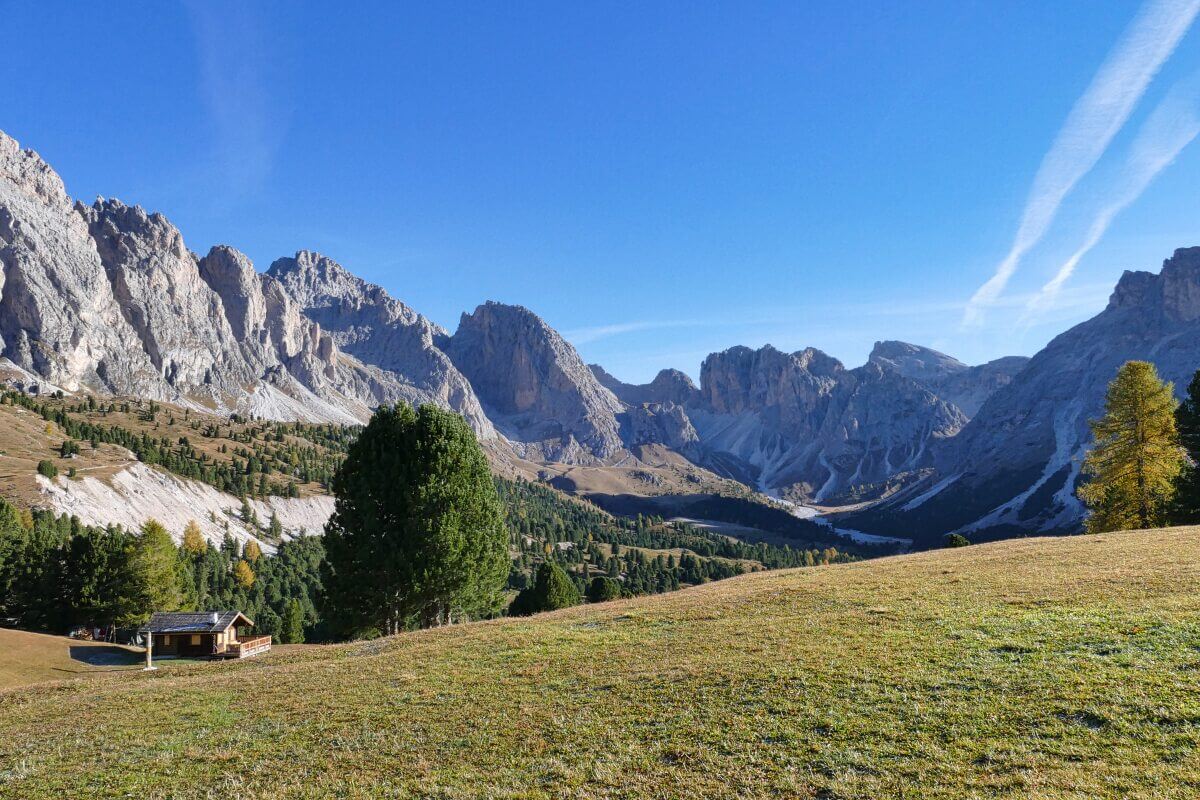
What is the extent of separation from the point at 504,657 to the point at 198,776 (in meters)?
11.6

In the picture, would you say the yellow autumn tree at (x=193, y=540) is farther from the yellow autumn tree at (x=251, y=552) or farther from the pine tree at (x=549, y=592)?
the pine tree at (x=549, y=592)

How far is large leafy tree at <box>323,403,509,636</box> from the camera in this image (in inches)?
1651

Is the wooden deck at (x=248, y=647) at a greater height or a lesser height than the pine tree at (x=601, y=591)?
greater

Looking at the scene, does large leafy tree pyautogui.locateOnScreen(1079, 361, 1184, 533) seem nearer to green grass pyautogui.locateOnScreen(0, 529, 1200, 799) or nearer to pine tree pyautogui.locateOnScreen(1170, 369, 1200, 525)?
pine tree pyautogui.locateOnScreen(1170, 369, 1200, 525)

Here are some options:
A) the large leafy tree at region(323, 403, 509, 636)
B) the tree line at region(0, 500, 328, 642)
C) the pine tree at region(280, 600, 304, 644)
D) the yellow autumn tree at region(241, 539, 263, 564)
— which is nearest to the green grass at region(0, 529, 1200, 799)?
the large leafy tree at region(323, 403, 509, 636)

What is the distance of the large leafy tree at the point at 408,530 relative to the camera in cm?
4194

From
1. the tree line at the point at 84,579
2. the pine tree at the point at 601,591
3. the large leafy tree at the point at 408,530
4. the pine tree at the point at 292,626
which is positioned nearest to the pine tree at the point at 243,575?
the pine tree at the point at 292,626

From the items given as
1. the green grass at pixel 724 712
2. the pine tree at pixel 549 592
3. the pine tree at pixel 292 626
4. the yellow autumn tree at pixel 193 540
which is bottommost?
the pine tree at pixel 292 626

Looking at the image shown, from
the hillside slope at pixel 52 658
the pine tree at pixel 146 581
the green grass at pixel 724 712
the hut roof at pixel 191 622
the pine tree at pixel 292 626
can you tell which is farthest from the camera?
the pine tree at pixel 292 626

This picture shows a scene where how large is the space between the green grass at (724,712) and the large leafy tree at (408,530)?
13.1 meters

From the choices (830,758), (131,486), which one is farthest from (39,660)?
(131,486)

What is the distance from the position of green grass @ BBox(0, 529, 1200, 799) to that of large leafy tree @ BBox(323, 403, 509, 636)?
13.1 m

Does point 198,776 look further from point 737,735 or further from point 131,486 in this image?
point 131,486

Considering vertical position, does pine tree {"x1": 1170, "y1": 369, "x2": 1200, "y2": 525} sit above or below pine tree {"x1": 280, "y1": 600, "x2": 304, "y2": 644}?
above
